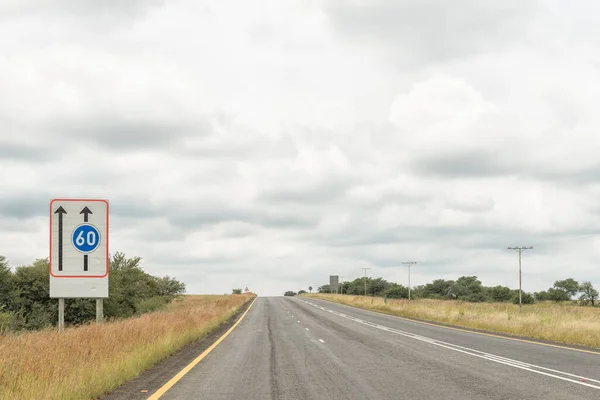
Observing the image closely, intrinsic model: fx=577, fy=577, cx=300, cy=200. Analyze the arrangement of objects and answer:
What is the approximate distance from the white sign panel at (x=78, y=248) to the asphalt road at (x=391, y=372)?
11.9ft

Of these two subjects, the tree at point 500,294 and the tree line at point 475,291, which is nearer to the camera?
the tree line at point 475,291

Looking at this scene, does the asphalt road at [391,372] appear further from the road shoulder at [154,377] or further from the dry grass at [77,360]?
the dry grass at [77,360]

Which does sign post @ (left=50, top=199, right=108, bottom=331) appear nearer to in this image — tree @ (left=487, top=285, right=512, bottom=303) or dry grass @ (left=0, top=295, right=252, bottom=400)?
dry grass @ (left=0, top=295, right=252, bottom=400)

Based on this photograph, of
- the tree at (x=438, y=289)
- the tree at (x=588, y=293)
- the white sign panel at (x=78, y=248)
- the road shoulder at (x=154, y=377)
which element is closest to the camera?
the road shoulder at (x=154, y=377)

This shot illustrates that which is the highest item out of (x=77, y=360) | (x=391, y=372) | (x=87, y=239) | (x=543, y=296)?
(x=87, y=239)

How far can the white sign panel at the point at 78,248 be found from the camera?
1449cm

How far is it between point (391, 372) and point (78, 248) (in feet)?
27.4

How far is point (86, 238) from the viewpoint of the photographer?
1473 cm

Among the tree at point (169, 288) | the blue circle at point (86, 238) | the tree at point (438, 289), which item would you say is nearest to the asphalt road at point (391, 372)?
the blue circle at point (86, 238)

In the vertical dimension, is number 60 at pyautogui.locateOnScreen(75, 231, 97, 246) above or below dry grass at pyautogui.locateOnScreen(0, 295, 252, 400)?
above

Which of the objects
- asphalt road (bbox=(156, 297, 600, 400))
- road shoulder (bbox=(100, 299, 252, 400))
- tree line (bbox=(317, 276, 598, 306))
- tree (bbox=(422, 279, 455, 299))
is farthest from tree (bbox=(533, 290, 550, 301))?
road shoulder (bbox=(100, 299, 252, 400))

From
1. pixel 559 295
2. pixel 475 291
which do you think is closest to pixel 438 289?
pixel 475 291

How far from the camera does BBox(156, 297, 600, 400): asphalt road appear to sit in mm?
9555

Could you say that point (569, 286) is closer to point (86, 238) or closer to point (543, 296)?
point (543, 296)
